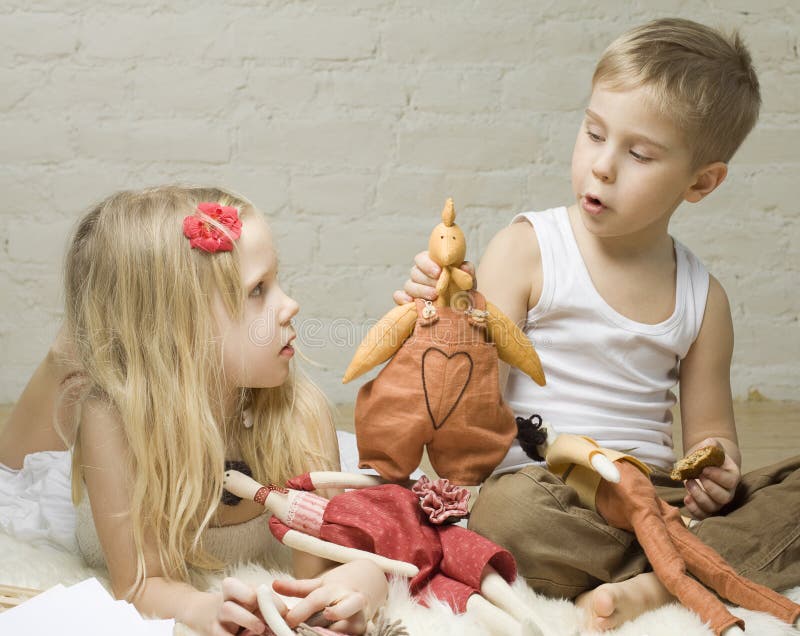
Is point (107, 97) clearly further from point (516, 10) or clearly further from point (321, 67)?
point (516, 10)

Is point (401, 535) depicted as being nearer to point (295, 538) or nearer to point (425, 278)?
point (295, 538)

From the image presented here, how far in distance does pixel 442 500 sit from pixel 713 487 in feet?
1.20

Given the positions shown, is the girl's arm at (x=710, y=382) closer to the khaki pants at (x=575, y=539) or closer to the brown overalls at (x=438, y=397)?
the khaki pants at (x=575, y=539)

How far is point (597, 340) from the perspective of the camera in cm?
128

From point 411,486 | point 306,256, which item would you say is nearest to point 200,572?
point 411,486

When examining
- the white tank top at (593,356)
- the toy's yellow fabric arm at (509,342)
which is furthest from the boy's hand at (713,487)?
the toy's yellow fabric arm at (509,342)

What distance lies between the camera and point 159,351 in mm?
1045

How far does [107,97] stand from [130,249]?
1.15 meters

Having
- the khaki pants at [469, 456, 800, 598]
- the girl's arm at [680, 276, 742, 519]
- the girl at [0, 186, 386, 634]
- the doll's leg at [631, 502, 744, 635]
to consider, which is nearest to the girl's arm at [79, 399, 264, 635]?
the girl at [0, 186, 386, 634]

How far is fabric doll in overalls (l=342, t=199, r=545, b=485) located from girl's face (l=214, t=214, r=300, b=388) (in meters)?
0.11

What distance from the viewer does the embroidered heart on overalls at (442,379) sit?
98cm

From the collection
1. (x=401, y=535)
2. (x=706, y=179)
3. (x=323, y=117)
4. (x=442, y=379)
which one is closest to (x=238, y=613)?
(x=401, y=535)

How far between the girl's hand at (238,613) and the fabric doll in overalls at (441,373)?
220 millimetres

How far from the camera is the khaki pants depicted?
100 centimetres
